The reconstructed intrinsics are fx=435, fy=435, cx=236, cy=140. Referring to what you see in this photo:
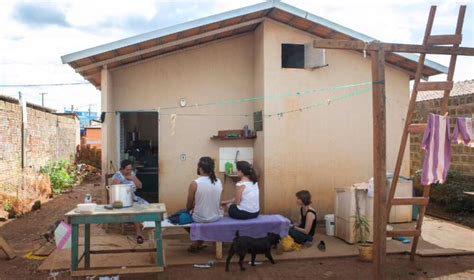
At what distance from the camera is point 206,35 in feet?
27.1

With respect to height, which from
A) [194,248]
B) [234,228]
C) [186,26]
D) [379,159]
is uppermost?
[186,26]

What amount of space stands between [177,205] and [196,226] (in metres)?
2.72

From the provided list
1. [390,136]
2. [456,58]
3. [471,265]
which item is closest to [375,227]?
[471,265]

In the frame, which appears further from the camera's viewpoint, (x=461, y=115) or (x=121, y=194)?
(x=461, y=115)

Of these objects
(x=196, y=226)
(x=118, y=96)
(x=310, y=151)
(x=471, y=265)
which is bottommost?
(x=471, y=265)

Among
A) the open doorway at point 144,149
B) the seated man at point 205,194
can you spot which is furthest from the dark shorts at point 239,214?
the open doorway at point 144,149

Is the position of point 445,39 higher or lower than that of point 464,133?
higher

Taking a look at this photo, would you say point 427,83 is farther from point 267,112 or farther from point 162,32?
point 162,32

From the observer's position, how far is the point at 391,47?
5094 mm

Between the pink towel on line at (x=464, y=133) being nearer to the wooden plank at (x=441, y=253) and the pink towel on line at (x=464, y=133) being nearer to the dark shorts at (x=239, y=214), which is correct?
the wooden plank at (x=441, y=253)

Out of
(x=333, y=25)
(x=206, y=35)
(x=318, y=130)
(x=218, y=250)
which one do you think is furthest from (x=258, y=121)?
(x=218, y=250)

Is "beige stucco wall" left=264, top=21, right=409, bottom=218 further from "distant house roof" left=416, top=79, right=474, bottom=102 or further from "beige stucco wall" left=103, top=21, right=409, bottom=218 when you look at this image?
"distant house roof" left=416, top=79, right=474, bottom=102

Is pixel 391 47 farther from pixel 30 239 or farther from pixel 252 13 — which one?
pixel 30 239

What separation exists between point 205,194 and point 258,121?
9.53 feet
